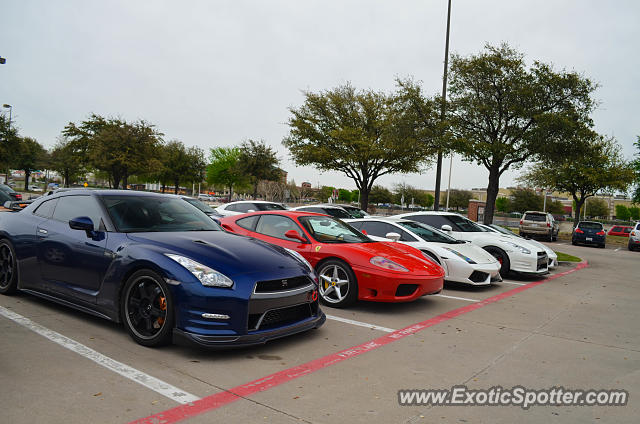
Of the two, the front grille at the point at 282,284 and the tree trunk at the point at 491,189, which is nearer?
the front grille at the point at 282,284

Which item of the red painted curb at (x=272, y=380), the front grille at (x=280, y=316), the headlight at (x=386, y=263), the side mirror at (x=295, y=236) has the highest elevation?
the side mirror at (x=295, y=236)

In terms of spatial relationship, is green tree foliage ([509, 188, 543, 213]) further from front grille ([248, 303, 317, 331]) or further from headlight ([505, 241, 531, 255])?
front grille ([248, 303, 317, 331])

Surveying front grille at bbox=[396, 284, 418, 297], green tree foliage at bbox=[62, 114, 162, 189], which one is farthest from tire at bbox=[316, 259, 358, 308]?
green tree foliage at bbox=[62, 114, 162, 189]

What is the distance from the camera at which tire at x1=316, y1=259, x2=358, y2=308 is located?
6.16m

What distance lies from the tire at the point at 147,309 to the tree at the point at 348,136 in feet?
56.8

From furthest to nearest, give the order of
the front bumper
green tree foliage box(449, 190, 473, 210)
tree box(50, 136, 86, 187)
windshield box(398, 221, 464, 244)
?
green tree foliage box(449, 190, 473, 210), tree box(50, 136, 86, 187), windshield box(398, 221, 464, 244), the front bumper

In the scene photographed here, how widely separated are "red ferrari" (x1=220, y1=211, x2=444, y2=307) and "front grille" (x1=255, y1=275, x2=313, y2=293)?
1471mm

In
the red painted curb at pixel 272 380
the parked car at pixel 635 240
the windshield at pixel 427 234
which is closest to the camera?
the red painted curb at pixel 272 380

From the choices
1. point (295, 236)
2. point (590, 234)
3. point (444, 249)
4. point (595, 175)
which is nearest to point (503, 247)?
point (444, 249)

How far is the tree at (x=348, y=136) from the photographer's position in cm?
2136

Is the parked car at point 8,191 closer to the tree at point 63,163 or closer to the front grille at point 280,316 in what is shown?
the front grille at point 280,316

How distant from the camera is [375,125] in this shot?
72.1 feet

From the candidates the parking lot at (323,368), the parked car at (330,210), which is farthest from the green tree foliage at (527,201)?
the parking lot at (323,368)

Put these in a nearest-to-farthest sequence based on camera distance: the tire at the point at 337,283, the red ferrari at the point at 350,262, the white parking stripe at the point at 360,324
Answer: the white parking stripe at the point at 360,324 < the red ferrari at the point at 350,262 < the tire at the point at 337,283
